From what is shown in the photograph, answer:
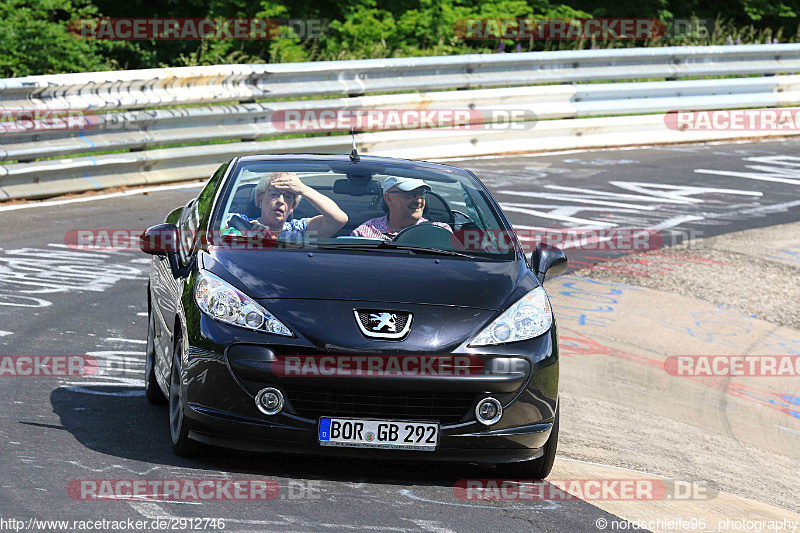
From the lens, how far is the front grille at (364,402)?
5.63m

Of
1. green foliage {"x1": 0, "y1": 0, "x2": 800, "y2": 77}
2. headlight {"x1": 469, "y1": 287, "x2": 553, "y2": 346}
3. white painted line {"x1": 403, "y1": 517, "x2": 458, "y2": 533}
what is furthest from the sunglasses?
green foliage {"x1": 0, "y1": 0, "x2": 800, "y2": 77}

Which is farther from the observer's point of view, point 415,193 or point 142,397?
point 142,397

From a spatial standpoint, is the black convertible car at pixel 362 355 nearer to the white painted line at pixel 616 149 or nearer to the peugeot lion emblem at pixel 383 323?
the peugeot lion emblem at pixel 383 323

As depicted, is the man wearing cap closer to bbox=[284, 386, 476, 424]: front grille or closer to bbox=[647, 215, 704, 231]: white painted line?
bbox=[284, 386, 476, 424]: front grille

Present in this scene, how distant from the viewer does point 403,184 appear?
7234 mm

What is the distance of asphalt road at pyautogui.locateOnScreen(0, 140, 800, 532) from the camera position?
525cm

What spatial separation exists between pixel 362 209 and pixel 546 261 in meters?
1.05

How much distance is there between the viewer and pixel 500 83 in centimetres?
1805

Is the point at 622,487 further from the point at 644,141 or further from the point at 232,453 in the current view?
the point at 644,141

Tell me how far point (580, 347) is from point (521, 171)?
745 cm

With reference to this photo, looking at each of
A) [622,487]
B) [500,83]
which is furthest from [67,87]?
[622,487]

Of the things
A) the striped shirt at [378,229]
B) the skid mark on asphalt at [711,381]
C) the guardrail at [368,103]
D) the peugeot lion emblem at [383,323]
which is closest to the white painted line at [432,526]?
the peugeot lion emblem at [383,323]

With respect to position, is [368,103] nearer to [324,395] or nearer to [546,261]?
[546,261]

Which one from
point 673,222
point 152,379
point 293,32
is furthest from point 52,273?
point 293,32
